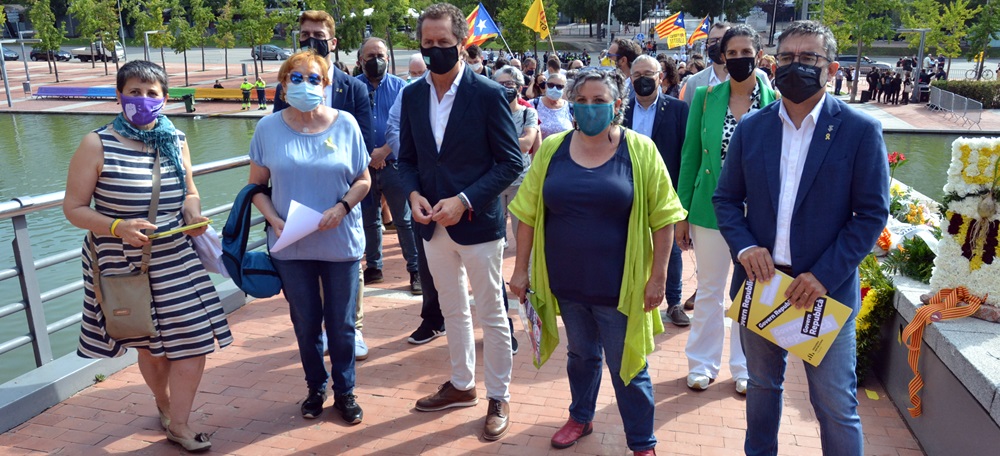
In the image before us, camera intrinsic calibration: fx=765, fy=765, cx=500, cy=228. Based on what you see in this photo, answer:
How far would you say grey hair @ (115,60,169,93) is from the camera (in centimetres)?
344

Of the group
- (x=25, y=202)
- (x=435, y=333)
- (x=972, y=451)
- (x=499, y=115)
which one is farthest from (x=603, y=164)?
(x=25, y=202)

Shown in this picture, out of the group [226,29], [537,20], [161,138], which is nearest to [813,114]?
[161,138]

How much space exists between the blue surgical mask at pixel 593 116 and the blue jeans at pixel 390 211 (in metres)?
2.68

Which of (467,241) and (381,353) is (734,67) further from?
(381,353)

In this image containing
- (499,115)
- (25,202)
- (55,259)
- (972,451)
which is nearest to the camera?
(972,451)

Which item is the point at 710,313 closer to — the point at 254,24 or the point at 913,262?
the point at 913,262

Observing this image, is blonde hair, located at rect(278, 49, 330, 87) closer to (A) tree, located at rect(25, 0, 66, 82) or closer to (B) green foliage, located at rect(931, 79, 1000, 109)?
(B) green foliage, located at rect(931, 79, 1000, 109)

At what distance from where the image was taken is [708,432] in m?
3.98

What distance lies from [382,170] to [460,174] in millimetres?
2291

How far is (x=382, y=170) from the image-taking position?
19.7 feet

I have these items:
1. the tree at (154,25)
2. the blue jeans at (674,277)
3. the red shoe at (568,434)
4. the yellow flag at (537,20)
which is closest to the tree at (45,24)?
the tree at (154,25)

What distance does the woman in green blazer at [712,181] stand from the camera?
4219 mm

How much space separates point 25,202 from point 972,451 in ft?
15.6

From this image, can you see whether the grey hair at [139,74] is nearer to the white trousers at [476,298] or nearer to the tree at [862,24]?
the white trousers at [476,298]
